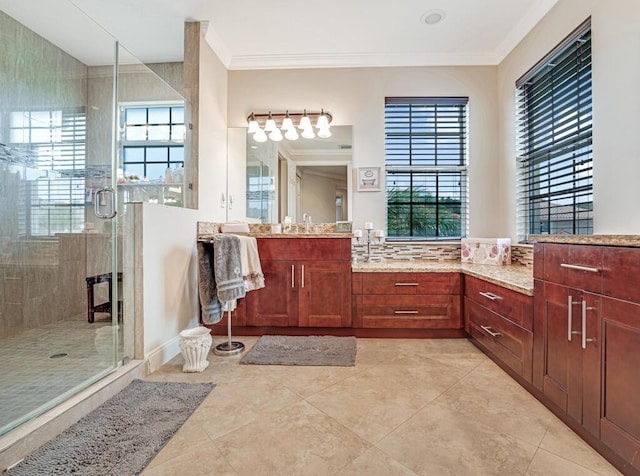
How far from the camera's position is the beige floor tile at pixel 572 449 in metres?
1.18

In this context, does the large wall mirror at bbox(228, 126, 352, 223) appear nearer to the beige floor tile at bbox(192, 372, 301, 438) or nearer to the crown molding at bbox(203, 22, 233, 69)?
the crown molding at bbox(203, 22, 233, 69)

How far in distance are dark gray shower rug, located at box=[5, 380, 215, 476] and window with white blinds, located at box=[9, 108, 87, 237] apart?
1.67m

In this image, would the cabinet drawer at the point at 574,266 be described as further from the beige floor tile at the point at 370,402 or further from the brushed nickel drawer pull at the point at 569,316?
the beige floor tile at the point at 370,402

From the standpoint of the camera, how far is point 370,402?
164 centimetres

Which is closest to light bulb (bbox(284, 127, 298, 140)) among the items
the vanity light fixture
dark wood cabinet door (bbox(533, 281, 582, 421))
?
the vanity light fixture

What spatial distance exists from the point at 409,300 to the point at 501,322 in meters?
0.73

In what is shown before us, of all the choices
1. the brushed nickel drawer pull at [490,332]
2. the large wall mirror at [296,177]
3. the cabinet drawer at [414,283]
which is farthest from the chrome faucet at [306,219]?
the brushed nickel drawer pull at [490,332]

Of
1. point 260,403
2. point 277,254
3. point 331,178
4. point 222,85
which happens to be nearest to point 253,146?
point 222,85

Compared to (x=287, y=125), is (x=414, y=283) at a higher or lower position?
lower

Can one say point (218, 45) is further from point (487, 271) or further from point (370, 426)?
point (370, 426)

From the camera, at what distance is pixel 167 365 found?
→ 2.09 m

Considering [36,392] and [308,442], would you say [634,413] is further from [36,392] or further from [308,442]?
[36,392]

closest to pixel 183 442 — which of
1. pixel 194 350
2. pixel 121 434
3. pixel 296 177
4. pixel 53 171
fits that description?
pixel 121 434

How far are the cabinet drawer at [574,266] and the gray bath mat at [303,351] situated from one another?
1.32 metres
